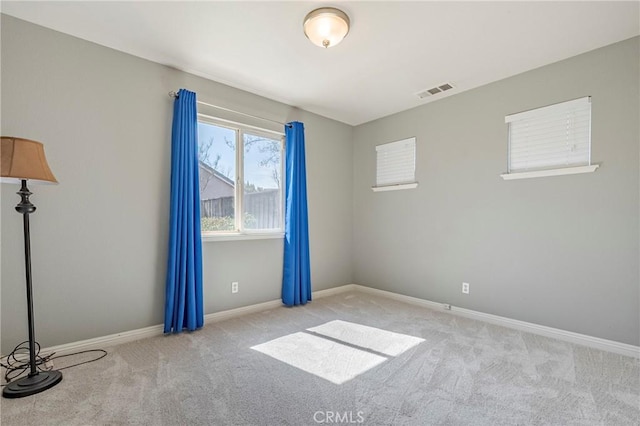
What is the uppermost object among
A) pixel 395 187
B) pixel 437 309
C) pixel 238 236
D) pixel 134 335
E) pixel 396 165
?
pixel 396 165

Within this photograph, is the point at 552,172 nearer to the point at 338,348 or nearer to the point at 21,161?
the point at 338,348

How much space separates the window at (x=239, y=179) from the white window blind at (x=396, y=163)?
1459 millimetres

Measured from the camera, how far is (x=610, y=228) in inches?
97.6

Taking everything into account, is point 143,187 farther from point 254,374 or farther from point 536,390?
point 536,390

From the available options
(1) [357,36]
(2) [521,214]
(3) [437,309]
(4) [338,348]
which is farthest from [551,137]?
(4) [338,348]

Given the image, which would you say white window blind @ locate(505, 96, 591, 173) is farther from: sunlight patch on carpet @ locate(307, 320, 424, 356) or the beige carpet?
sunlight patch on carpet @ locate(307, 320, 424, 356)

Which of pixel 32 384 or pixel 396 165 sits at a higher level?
pixel 396 165

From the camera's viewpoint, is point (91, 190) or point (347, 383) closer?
point (347, 383)

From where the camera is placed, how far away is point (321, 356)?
2.35 meters

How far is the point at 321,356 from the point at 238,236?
5.31ft

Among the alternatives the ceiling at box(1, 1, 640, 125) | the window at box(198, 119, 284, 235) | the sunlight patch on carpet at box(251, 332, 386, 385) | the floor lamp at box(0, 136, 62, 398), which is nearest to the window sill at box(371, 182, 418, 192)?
the ceiling at box(1, 1, 640, 125)

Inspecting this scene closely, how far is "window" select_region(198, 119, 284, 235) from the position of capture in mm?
3182

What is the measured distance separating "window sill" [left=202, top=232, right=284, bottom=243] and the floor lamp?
139cm

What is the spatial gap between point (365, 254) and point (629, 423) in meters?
3.10
